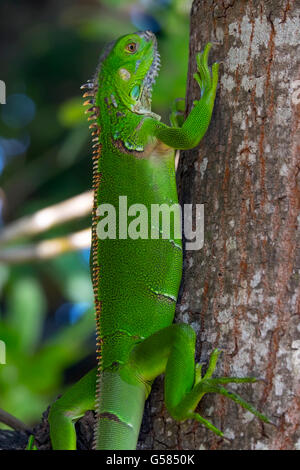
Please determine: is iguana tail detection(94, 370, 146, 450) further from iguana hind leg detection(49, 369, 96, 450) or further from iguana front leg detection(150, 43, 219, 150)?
iguana front leg detection(150, 43, 219, 150)

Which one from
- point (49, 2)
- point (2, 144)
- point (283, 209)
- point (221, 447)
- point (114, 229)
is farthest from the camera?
point (49, 2)

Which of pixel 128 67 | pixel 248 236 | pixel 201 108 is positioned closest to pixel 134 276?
pixel 248 236

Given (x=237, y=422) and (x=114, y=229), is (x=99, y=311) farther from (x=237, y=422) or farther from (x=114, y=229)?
(x=237, y=422)

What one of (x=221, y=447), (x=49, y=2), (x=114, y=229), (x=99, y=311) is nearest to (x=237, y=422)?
(x=221, y=447)

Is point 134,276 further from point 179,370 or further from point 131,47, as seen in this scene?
point 131,47
